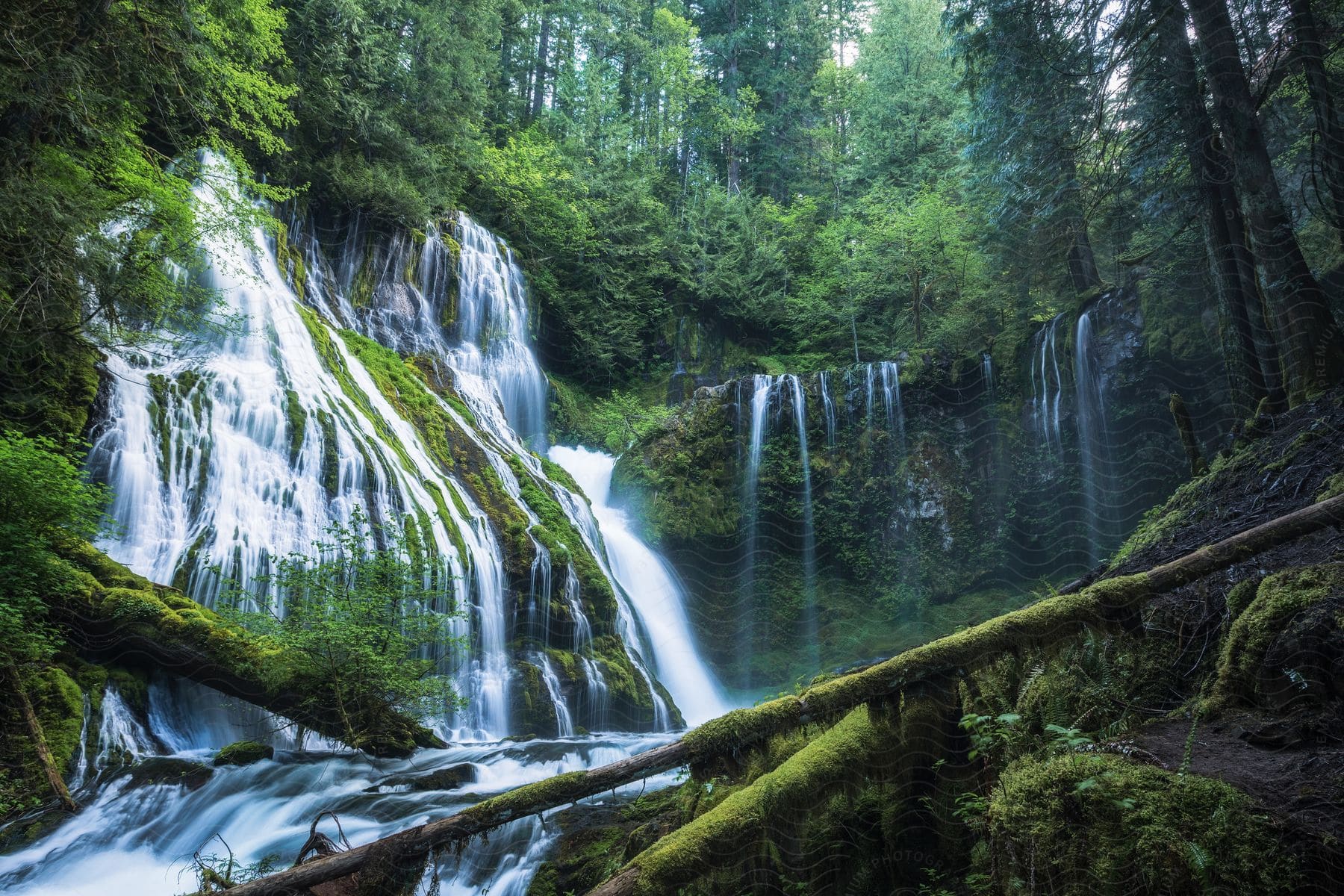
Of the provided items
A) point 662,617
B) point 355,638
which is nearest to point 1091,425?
point 662,617

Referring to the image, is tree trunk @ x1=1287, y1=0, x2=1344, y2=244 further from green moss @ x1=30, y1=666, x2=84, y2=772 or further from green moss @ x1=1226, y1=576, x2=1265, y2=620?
green moss @ x1=30, y1=666, x2=84, y2=772

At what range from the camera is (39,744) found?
4.18 metres

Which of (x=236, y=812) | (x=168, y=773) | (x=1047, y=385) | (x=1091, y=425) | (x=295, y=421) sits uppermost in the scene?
(x=1047, y=385)

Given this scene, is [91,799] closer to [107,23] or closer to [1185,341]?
[107,23]

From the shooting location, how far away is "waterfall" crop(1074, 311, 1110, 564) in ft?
34.0

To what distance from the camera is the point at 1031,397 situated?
1129cm

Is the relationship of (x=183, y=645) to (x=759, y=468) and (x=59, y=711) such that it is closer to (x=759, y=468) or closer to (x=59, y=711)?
(x=59, y=711)

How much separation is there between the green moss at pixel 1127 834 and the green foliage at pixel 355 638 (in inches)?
162

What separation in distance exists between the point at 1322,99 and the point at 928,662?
5.43m

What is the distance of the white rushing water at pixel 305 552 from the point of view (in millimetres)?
4223

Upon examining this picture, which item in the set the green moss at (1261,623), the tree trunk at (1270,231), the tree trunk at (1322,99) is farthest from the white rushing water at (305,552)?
the tree trunk at (1322,99)

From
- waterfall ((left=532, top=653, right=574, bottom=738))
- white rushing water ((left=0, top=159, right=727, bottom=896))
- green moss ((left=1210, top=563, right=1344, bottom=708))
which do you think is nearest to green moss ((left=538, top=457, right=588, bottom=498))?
white rushing water ((left=0, top=159, right=727, bottom=896))

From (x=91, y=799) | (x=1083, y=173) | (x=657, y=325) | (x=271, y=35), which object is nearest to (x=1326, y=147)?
(x=1083, y=173)

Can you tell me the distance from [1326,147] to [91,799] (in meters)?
9.42
